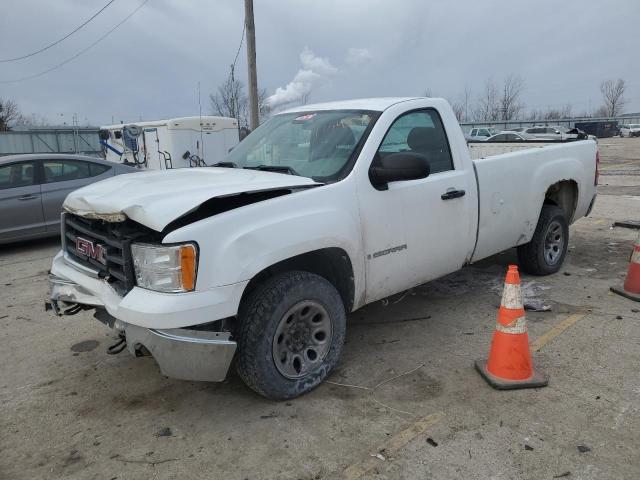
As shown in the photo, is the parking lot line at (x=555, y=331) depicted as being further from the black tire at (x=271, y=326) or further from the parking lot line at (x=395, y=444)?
the black tire at (x=271, y=326)

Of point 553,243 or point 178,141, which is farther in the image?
point 178,141

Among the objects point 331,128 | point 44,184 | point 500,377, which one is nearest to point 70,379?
point 331,128

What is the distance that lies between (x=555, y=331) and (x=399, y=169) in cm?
206

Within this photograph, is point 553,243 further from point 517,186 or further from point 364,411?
point 364,411

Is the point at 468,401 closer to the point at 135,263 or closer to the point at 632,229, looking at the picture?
the point at 135,263

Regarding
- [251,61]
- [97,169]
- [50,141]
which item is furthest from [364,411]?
[50,141]

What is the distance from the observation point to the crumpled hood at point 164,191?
2.72 meters

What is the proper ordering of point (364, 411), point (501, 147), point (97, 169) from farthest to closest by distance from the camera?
point (97, 169) < point (501, 147) < point (364, 411)

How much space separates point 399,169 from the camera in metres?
3.38

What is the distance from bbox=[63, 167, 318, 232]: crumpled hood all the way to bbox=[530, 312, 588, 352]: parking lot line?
222 cm

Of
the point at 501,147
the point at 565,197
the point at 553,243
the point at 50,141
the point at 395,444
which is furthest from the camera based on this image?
the point at 50,141

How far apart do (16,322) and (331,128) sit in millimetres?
3553

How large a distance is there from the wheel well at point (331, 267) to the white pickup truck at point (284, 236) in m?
0.01

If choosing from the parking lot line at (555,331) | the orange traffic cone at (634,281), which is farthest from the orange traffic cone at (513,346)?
the orange traffic cone at (634,281)
